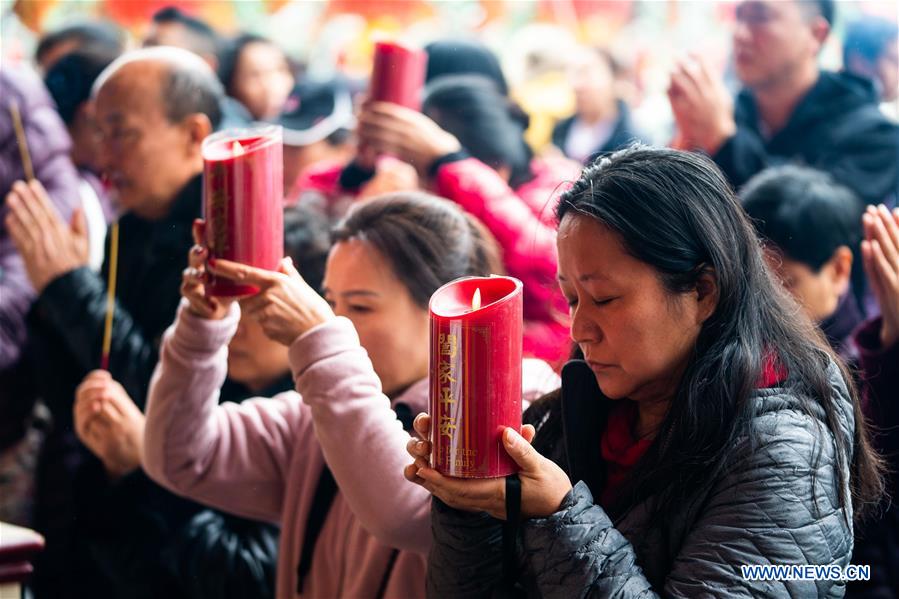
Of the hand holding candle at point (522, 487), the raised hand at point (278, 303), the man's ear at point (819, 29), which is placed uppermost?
the man's ear at point (819, 29)

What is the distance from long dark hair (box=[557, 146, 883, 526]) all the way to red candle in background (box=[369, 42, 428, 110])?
3.34ft

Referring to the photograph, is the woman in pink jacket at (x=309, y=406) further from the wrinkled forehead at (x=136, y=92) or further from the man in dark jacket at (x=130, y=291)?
the wrinkled forehead at (x=136, y=92)

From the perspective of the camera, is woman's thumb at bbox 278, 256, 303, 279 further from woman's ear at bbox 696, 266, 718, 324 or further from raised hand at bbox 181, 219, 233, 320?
woman's ear at bbox 696, 266, 718, 324

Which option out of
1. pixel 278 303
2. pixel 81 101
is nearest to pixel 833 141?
pixel 278 303

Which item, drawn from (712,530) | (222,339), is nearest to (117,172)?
(222,339)

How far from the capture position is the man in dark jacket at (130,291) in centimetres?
238

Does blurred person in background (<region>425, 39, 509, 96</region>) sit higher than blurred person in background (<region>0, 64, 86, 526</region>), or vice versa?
blurred person in background (<region>425, 39, 509, 96</region>)

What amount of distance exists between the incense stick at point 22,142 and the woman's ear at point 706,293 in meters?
1.81

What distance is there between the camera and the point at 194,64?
8.16ft

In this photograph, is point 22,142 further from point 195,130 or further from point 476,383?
point 476,383

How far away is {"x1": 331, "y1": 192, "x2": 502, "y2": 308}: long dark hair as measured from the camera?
177 cm

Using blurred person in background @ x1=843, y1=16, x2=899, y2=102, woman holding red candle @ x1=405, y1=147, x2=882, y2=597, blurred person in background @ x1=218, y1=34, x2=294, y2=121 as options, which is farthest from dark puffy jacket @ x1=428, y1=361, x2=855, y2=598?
blurred person in background @ x1=218, y1=34, x2=294, y2=121

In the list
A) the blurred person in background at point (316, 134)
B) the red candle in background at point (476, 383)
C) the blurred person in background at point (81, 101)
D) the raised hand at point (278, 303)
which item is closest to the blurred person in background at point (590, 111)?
the blurred person in background at point (316, 134)

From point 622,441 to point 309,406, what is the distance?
49cm
